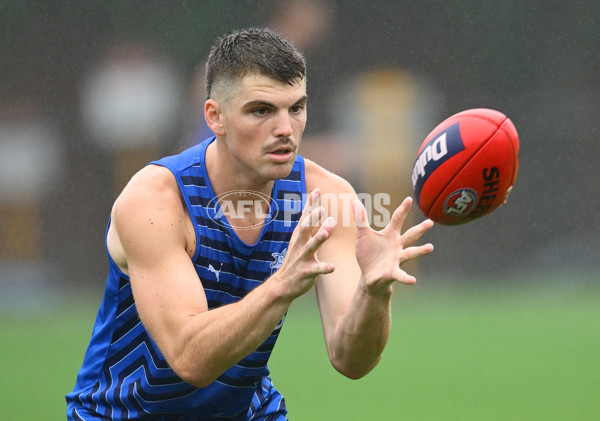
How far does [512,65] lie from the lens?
791 cm

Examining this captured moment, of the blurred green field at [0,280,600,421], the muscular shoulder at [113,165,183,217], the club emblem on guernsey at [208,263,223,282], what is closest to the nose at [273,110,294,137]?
the muscular shoulder at [113,165,183,217]

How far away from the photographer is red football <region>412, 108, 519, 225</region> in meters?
2.92

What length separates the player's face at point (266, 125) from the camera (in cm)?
300

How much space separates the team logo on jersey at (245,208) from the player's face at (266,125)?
0.08 meters

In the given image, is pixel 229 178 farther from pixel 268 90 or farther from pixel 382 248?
pixel 382 248

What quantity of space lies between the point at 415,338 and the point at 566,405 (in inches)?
68.4

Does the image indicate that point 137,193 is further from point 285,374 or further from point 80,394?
point 285,374

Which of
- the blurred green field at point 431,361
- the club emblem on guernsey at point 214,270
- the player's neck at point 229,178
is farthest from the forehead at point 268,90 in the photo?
the blurred green field at point 431,361

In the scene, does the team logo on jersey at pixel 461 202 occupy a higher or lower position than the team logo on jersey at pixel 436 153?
lower

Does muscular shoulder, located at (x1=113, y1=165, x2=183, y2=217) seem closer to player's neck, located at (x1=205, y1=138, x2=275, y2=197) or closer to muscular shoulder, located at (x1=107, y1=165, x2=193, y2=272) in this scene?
muscular shoulder, located at (x1=107, y1=165, x2=193, y2=272)

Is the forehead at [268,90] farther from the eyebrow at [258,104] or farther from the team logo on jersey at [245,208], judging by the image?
the team logo on jersey at [245,208]

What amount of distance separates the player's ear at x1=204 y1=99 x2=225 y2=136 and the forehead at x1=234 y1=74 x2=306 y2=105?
137 millimetres

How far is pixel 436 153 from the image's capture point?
2.98 meters

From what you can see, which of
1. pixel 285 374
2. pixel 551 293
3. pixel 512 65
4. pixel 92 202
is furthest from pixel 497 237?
pixel 92 202
